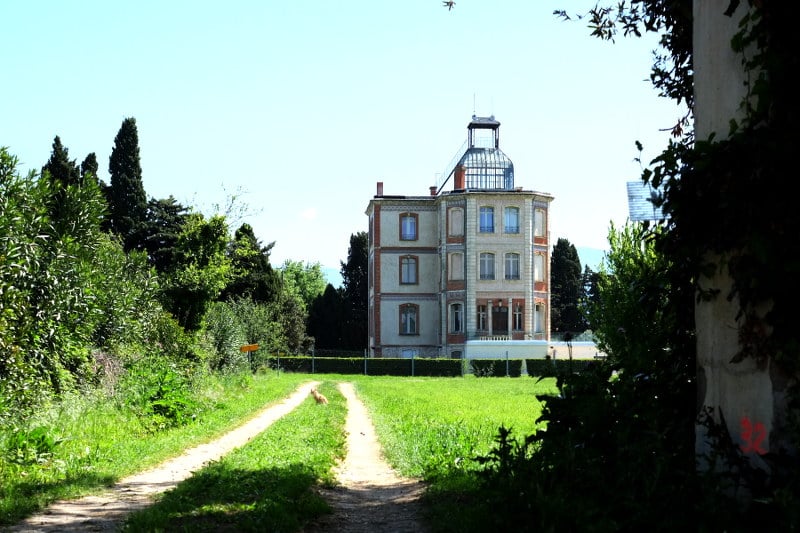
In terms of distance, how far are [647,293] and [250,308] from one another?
4304 centimetres

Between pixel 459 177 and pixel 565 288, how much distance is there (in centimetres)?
2617

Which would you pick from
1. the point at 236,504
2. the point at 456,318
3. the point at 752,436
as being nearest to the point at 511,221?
the point at 456,318

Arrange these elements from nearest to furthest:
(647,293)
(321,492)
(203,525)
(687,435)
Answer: (687,435) < (647,293) < (203,525) < (321,492)

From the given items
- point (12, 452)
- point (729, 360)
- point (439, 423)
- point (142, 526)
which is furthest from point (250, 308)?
point (729, 360)

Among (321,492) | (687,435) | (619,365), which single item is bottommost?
(321,492)

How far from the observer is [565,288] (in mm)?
84062

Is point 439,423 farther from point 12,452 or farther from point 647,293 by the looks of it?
point 647,293

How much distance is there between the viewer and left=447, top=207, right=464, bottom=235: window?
6147cm

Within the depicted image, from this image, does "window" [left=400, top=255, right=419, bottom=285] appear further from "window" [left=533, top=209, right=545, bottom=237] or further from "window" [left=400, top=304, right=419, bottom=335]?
"window" [left=533, top=209, right=545, bottom=237]

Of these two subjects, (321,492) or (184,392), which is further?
(184,392)

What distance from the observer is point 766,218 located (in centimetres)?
486

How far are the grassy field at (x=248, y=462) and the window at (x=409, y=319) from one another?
42009 millimetres

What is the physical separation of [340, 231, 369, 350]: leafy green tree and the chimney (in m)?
17.5

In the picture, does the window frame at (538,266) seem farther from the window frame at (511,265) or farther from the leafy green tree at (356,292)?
the leafy green tree at (356,292)
